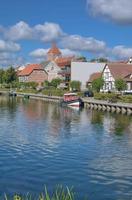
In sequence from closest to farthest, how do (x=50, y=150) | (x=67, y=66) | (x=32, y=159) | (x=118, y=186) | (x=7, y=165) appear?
(x=118, y=186), (x=7, y=165), (x=32, y=159), (x=50, y=150), (x=67, y=66)

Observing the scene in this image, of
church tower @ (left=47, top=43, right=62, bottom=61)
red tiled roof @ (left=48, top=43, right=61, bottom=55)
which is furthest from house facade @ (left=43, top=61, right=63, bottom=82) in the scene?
red tiled roof @ (left=48, top=43, right=61, bottom=55)

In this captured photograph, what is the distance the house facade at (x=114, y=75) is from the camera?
98.6 m

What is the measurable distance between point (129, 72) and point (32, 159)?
7538 centimetres

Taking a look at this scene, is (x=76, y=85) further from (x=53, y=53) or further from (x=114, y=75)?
(x=53, y=53)

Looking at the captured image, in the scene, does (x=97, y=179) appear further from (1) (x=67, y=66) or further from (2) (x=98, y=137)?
(1) (x=67, y=66)

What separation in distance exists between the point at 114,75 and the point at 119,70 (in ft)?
8.25

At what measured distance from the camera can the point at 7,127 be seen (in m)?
44.7

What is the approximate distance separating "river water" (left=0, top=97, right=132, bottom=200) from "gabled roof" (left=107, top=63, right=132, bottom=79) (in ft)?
186

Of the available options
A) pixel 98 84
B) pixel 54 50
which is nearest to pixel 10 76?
pixel 54 50

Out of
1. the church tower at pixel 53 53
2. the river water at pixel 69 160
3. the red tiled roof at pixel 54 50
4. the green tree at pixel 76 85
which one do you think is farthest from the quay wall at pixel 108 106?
the red tiled roof at pixel 54 50

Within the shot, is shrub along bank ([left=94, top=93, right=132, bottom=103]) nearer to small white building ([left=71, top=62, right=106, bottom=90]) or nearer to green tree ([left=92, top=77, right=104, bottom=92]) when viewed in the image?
green tree ([left=92, top=77, right=104, bottom=92])

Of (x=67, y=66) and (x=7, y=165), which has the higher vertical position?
(x=67, y=66)

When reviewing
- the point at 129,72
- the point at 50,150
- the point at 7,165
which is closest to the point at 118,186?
the point at 7,165

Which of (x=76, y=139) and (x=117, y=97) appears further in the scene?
Answer: (x=117, y=97)
